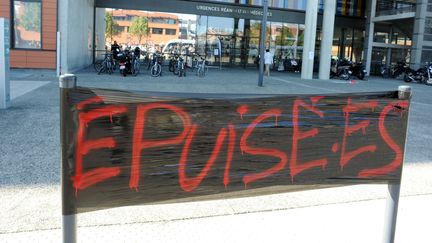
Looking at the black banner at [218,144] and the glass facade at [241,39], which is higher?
the glass facade at [241,39]

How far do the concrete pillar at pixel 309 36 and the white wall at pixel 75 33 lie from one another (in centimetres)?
1210

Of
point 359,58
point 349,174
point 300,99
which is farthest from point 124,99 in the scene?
point 359,58

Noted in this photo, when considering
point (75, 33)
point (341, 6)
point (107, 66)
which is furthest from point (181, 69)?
point (341, 6)

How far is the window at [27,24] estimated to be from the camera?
772 inches

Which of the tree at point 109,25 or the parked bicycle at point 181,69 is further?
the tree at point 109,25

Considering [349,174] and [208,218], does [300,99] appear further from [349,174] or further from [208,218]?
[208,218]

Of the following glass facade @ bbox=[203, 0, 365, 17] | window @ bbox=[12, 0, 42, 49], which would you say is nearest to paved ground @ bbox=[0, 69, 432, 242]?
window @ bbox=[12, 0, 42, 49]

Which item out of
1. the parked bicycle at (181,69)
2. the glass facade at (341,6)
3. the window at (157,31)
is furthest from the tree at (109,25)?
the window at (157,31)

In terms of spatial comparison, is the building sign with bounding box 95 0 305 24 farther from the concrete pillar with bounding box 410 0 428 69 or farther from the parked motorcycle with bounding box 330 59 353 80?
the concrete pillar with bounding box 410 0 428 69

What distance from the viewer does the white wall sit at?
20.0 m

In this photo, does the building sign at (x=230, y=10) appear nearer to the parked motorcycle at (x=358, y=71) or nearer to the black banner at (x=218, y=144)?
the parked motorcycle at (x=358, y=71)

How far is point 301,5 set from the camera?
33.7 metres

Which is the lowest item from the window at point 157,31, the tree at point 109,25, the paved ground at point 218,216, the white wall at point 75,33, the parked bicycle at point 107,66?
the paved ground at point 218,216

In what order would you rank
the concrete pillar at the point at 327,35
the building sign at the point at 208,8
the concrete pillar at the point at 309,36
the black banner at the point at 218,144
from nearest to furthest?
the black banner at the point at 218,144
the concrete pillar at the point at 309,36
the concrete pillar at the point at 327,35
the building sign at the point at 208,8
